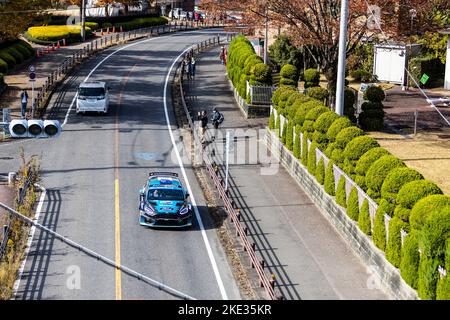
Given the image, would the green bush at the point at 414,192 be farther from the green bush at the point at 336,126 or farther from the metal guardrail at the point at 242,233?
the green bush at the point at 336,126

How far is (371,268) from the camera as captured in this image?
25.9 m

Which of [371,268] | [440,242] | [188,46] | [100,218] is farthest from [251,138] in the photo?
[188,46]

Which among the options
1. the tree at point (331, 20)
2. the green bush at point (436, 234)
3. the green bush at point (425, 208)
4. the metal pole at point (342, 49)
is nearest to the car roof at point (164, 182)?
the metal pole at point (342, 49)

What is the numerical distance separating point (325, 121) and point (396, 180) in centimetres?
913

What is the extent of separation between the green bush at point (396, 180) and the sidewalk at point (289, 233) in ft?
8.48

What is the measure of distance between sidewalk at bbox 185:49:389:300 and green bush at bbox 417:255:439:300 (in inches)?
110

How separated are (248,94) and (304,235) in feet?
70.0

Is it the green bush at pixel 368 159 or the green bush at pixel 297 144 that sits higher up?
the green bush at pixel 368 159

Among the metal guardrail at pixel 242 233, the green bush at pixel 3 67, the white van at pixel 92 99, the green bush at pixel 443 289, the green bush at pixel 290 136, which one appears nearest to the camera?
the green bush at pixel 443 289

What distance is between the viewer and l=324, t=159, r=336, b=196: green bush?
103 feet

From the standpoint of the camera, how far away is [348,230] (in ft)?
94.1

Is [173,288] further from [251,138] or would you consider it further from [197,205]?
[251,138]

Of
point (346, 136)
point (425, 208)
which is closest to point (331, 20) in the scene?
point (346, 136)

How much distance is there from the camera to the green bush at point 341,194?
29.8 meters
